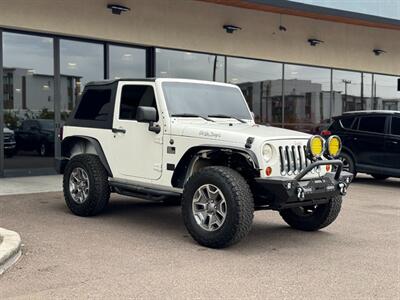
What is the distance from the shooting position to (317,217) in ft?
22.7

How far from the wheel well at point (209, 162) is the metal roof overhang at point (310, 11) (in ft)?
25.0

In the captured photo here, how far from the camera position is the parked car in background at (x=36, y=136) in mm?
12109

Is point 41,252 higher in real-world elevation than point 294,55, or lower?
lower

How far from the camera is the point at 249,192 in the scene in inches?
231

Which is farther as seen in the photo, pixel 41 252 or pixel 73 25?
pixel 73 25

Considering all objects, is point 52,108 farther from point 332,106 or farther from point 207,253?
point 332,106

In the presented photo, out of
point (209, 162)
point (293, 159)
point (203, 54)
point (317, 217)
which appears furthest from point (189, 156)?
point (203, 54)

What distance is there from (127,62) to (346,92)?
8.60 meters

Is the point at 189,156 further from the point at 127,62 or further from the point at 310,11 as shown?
the point at 310,11

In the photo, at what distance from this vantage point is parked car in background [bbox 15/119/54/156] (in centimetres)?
1211

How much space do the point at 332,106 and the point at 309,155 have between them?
1282 centimetres

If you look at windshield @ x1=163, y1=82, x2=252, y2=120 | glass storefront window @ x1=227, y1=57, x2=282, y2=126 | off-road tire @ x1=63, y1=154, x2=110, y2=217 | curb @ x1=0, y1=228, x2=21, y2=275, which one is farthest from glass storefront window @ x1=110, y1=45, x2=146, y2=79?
curb @ x1=0, y1=228, x2=21, y2=275

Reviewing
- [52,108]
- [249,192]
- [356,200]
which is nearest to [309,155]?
[249,192]

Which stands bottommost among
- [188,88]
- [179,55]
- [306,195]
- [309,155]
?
[306,195]
